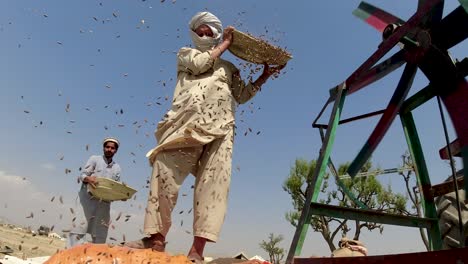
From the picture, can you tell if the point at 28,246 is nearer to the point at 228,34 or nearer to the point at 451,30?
the point at 228,34

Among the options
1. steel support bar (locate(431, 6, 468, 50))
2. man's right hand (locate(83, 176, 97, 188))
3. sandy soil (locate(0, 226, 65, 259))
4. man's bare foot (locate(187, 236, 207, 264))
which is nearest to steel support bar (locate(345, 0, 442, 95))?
steel support bar (locate(431, 6, 468, 50))

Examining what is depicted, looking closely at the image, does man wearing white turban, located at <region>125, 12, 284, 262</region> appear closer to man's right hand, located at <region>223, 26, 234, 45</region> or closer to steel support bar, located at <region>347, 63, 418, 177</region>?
man's right hand, located at <region>223, 26, 234, 45</region>

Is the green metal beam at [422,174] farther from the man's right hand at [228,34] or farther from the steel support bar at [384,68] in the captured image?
the man's right hand at [228,34]

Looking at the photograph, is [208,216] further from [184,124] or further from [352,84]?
[352,84]

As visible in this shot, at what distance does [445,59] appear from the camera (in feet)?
8.95

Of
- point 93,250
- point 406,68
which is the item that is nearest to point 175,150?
point 93,250

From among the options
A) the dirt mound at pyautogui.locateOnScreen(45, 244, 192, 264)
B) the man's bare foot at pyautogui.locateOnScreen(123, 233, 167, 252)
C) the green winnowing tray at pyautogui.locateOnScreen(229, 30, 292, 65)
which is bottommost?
the dirt mound at pyautogui.locateOnScreen(45, 244, 192, 264)

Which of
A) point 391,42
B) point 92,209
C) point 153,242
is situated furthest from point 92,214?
point 391,42

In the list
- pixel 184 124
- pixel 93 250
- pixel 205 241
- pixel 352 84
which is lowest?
pixel 93 250

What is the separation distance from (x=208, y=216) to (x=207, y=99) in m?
1.01

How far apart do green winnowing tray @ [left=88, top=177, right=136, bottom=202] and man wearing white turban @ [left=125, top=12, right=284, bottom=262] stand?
61.1 inches

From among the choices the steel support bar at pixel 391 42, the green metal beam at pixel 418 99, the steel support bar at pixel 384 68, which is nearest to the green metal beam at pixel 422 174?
the green metal beam at pixel 418 99

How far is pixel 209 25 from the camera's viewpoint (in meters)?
3.94

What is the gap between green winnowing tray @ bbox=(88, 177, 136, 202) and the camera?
4.79 metres
